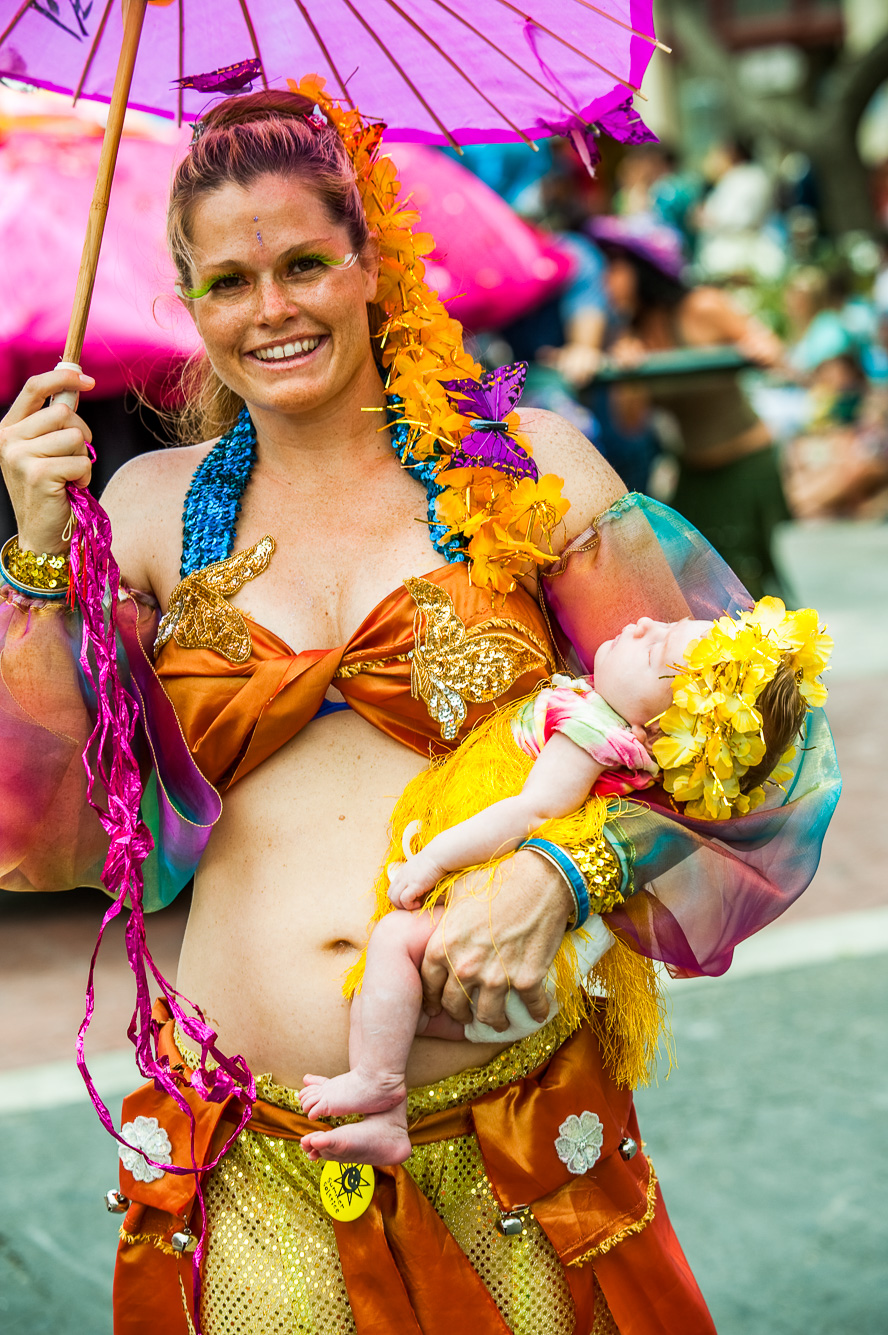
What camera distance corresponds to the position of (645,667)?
212 centimetres

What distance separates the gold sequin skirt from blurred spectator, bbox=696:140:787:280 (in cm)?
1533

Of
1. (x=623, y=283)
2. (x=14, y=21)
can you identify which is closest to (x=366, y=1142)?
(x=14, y=21)

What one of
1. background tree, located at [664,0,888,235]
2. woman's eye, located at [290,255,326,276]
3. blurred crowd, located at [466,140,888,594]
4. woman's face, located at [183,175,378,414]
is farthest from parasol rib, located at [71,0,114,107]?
background tree, located at [664,0,888,235]

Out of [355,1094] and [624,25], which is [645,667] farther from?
[624,25]

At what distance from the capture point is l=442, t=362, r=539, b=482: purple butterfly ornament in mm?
2307

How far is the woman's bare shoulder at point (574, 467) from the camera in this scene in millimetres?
2340

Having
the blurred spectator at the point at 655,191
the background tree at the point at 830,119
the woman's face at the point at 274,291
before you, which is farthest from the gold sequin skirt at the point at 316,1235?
the background tree at the point at 830,119

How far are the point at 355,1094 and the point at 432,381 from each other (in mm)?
1070

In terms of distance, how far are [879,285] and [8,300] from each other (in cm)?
1190

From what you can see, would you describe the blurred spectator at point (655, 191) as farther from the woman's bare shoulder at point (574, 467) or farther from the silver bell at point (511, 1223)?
the silver bell at point (511, 1223)

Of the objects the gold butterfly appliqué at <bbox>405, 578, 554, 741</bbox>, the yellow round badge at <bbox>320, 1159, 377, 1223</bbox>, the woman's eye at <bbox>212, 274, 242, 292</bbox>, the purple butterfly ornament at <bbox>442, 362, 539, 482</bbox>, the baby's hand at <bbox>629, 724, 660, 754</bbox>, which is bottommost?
the yellow round badge at <bbox>320, 1159, 377, 1223</bbox>

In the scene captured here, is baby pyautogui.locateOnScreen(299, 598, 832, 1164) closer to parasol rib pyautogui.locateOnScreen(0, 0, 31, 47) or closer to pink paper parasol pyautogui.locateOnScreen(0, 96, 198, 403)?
parasol rib pyautogui.locateOnScreen(0, 0, 31, 47)

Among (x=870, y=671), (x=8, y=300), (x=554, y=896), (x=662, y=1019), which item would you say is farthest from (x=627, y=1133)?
(x=870, y=671)

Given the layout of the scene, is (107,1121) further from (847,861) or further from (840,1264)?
(847,861)
